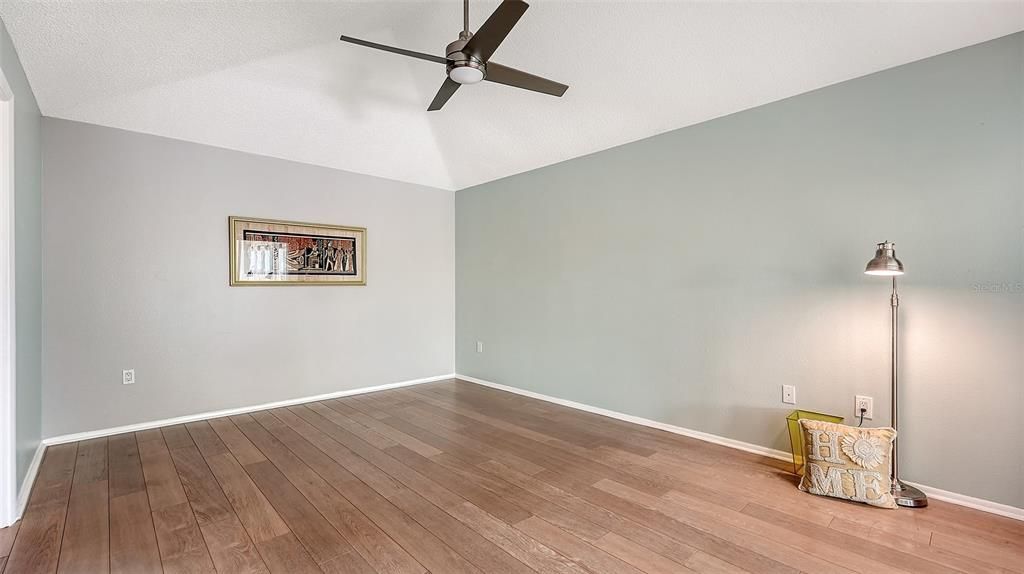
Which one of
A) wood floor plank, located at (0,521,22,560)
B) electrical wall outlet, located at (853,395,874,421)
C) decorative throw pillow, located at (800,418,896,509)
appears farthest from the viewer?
electrical wall outlet, located at (853,395,874,421)

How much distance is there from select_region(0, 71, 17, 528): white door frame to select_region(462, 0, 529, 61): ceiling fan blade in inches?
84.6

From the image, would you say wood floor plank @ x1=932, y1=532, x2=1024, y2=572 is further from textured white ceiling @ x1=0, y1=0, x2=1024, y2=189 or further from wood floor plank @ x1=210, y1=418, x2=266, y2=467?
wood floor plank @ x1=210, y1=418, x2=266, y2=467

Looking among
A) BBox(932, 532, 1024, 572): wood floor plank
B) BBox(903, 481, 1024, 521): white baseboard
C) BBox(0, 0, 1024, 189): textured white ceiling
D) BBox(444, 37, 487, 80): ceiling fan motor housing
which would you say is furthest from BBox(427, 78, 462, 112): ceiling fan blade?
BBox(903, 481, 1024, 521): white baseboard

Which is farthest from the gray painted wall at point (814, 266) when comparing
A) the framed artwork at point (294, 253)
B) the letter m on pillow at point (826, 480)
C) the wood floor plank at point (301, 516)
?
the wood floor plank at point (301, 516)

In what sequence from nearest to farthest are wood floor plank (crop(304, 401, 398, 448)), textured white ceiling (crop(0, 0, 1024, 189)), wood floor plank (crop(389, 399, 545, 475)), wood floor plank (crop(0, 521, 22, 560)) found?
wood floor plank (crop(0, 521, 22, 560)) → textured white ceiling (crop(0, 0, 1024, 189)) → wood floor plank (crop(389, 399, 545, 475)) → wood floor plank (crop(304, 401, 398, 448))

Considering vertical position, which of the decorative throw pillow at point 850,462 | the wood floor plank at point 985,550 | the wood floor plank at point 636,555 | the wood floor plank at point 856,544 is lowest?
the wood floor plank at point 985,550

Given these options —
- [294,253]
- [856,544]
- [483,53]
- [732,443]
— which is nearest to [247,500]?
[294,253]

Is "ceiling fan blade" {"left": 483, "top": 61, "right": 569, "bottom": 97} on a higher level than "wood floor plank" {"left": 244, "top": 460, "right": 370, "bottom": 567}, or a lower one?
higher

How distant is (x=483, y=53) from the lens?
2.25 metres

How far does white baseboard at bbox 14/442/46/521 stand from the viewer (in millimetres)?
2230

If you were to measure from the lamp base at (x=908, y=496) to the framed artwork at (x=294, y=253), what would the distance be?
447 centimetres

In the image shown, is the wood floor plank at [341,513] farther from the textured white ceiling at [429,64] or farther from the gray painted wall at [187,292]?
the textured white ceiling at [429,64]

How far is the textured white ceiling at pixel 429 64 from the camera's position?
2484 millimetres

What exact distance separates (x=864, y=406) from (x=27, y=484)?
15.6 ft
